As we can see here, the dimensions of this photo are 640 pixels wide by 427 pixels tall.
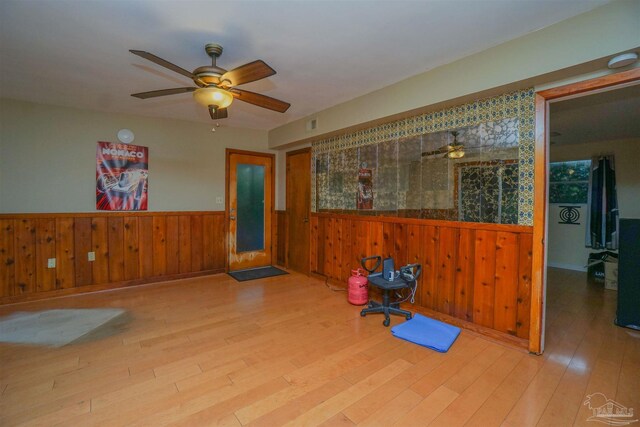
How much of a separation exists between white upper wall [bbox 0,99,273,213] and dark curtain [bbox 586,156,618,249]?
6.29 metres

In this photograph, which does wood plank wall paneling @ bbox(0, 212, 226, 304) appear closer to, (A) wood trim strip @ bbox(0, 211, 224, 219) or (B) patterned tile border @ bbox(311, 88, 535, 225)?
(A) wood trim strip @ bbox(0, 211, 224, 219)

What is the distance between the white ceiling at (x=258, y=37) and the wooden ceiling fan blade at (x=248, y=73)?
29cm

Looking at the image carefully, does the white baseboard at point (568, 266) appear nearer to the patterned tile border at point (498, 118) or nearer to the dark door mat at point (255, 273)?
the patterned tile border at point (498, 118)

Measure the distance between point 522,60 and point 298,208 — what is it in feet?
12.0

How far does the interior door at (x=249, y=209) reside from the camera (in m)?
5.19

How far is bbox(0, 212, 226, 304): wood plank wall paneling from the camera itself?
3625 mm

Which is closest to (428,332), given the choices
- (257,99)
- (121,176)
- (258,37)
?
(257,99)

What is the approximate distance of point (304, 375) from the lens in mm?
2137

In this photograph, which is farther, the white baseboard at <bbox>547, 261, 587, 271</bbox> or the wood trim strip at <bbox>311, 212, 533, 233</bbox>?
the white baseboard at <bbox>547, 261, 587, 271</bbox>

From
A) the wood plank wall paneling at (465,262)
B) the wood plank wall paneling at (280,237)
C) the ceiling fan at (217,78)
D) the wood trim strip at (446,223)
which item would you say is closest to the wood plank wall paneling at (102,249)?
the wood plank wall paneling at (280,237)

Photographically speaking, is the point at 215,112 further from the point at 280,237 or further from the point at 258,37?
the point at 280,237

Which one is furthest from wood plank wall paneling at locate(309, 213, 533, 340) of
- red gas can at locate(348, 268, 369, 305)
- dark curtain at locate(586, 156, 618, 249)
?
dark curtain at locate(586, 156, 618, 249)

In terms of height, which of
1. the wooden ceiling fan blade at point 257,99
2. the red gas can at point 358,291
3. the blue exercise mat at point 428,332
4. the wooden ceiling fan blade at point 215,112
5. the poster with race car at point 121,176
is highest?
the wooden ceiling fan blade at point 257,99

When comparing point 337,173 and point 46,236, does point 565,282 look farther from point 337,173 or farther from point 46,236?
point 46,236
